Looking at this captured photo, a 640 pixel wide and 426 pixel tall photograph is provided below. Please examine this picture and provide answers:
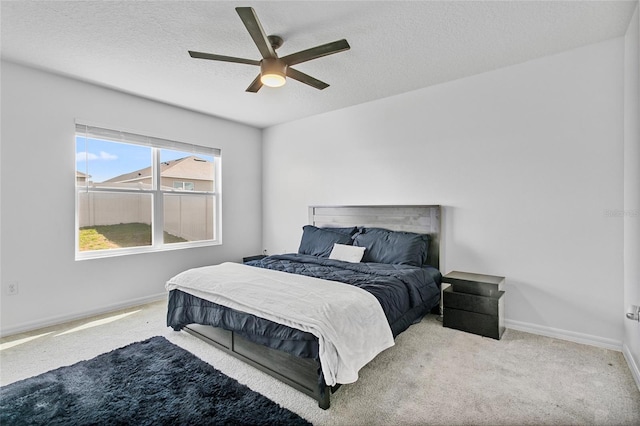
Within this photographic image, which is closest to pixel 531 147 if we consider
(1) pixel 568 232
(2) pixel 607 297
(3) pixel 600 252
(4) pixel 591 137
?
(4) pixel 591 137

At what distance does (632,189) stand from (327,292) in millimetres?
2438

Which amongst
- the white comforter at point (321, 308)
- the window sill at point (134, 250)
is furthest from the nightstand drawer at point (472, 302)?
the window sill at point (134, 250)

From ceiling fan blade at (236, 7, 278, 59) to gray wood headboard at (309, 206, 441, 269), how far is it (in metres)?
2.30

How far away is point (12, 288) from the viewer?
9.89 ft

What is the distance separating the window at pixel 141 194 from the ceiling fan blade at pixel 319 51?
2.59 meters

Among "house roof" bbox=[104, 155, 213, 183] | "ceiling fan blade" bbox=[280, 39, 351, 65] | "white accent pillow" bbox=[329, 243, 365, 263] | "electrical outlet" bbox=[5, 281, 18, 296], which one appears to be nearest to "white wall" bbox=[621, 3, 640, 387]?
"ceiling fan blade" bbox=[280, 39, 351, 65]

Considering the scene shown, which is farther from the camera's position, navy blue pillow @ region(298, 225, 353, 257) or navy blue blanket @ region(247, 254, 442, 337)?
navy blue pillow @ region(298, 225, 353, 257)

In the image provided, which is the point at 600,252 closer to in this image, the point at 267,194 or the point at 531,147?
the point at 531,147

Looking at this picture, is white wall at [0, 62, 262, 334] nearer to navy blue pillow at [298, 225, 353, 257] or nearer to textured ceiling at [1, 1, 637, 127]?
textured ceiling at [1, 1, 637, 127]

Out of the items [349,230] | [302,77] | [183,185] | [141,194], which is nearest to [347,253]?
[349,230]

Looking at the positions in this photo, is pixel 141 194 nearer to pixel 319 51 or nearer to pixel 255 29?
pixel 255 29

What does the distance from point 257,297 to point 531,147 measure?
2.85 meters

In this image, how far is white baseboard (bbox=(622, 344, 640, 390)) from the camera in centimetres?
210

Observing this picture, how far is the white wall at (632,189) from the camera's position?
2.24m
